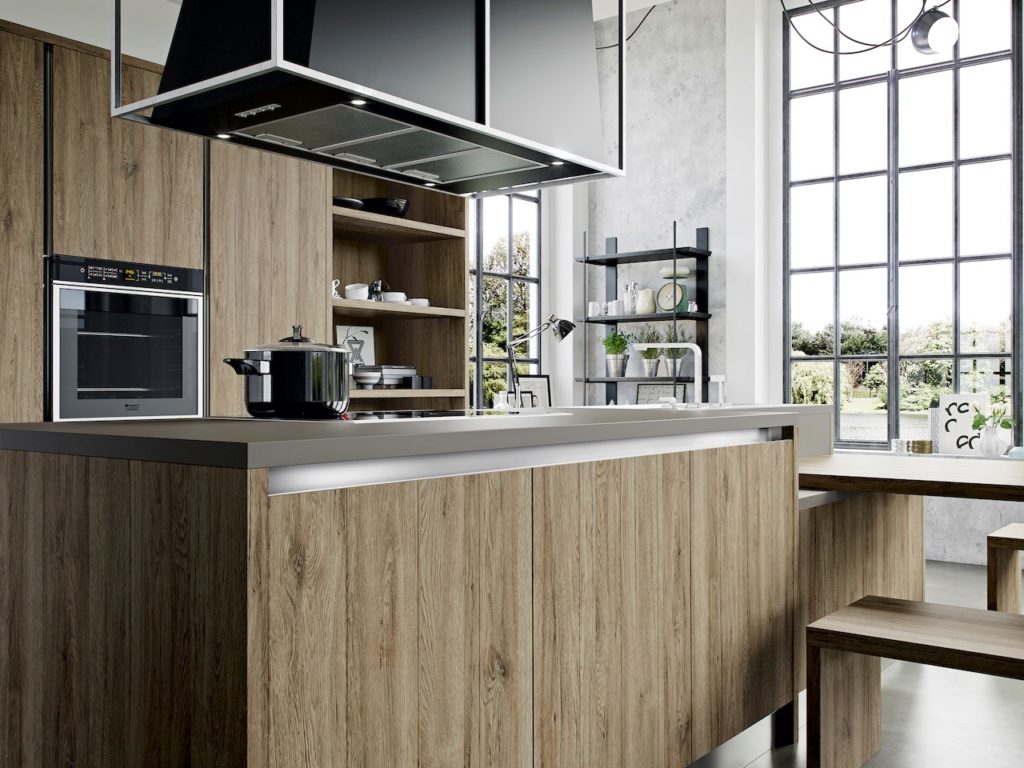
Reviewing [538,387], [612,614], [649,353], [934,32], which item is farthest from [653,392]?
[612,614]

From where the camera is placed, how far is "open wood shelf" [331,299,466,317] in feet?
16.4

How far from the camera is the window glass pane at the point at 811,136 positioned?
6840 mm

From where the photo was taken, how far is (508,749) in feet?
5.92

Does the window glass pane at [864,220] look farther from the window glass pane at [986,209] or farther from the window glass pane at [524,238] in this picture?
the window glass pane at [524,238]

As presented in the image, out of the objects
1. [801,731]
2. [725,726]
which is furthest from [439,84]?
[801,731]

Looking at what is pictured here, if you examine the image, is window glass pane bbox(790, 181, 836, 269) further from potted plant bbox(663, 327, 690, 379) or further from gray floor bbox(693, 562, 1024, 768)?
gray floor bbox(693, 562, 1024, 768)

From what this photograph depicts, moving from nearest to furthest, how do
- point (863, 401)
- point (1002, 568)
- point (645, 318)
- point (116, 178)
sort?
1. point (1002, 568)
2. point (116, 178)
3. point (863, 401)
4. point (645, 318)

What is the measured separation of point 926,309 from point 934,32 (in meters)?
2.16

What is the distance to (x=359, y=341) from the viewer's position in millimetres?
Answer: 5477

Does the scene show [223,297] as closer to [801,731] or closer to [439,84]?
[439,84]

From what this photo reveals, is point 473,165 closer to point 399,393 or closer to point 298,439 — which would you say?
point 298,439

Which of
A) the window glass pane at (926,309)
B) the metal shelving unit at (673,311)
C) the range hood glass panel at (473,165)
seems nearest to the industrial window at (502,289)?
the metal shelving unit at (673,311)

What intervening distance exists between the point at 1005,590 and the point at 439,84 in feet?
9.54

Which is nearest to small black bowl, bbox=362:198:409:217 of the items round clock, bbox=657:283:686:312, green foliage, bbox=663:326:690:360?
round clock, bbox=657:283:686:312
